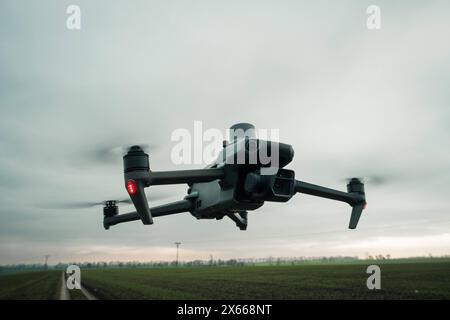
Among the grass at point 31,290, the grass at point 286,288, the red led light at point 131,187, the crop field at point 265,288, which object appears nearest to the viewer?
the red led light at point 131,187

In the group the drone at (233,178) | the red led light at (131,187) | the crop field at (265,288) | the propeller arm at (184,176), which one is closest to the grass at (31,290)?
the crop field at (265,288)

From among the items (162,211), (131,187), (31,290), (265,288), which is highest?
(131,187)

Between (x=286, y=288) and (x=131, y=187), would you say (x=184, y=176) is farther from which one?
(x=286, y=288)

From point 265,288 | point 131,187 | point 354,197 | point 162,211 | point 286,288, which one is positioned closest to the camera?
point 131,187

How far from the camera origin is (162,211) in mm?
13859

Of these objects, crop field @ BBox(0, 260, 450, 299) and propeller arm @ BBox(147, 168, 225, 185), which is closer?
propeller arm @ BBox(147, 168, 225, 185)

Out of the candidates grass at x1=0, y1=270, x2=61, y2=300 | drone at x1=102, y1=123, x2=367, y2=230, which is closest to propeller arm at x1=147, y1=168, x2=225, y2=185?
drone at x1=102, y1=123, x2=367, y2=230

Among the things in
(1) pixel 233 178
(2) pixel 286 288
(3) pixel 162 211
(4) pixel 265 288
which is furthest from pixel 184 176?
(4) pixel 265 288

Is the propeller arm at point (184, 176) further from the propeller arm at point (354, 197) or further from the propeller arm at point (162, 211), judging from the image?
the propeller arm at point (354, 197)

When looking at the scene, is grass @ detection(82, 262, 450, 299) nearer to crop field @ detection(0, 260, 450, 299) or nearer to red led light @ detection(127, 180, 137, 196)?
crop field @ detection(0, 260, 450, 299)

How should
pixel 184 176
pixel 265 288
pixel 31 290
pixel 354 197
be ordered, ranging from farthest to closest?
pixel 31 290 < pixel 265 288 < pixel 354 197 < pixel 184 176

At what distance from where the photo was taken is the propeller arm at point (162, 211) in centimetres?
1288

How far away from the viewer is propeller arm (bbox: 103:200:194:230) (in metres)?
12.9
